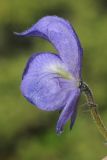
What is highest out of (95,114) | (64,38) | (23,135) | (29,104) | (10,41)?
(64,38)

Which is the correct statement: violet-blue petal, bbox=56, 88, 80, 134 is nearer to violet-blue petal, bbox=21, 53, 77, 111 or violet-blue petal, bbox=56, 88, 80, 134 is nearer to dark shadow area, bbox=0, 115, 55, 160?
violet-blue petal, bbox=21, 53, 77, 111

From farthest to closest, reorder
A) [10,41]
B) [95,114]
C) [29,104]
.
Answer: [10,41], [29,104], [95,114]

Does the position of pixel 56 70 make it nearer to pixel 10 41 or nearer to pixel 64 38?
pixel 64 38

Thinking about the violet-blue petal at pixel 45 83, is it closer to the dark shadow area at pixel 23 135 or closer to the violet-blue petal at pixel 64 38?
the violet-blue petal at pixel 64 38

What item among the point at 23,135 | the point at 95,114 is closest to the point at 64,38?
the point at 95,114

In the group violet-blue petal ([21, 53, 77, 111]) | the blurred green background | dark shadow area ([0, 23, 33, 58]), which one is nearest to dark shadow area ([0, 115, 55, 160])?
the blurred green background

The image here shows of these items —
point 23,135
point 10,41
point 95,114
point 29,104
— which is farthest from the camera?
point 10,41

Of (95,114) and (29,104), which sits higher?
(95,114)

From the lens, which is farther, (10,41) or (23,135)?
(10,41)
